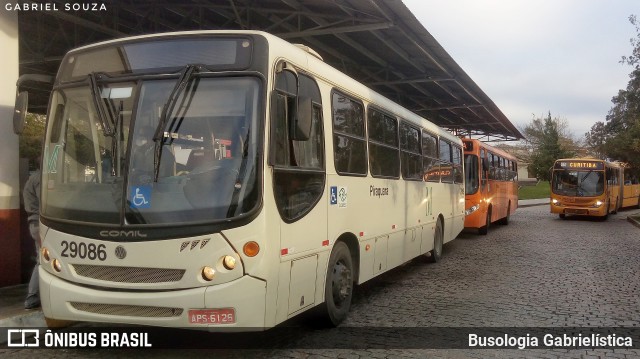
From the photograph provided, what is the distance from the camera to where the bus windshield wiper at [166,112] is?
4.64m

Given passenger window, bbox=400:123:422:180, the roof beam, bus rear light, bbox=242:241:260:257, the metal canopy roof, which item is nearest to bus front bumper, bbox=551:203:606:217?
the metal canopy roof

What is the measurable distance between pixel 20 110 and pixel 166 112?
1.98 meters

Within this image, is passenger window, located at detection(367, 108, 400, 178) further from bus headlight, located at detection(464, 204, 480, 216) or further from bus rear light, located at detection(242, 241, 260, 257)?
bus headlight, located at detection(464, 204, 480, 216)

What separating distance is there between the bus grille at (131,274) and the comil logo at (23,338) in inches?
61.8

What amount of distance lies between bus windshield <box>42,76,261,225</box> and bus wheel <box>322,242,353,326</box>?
1.82 m

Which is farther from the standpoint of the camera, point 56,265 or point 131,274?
point 56,265

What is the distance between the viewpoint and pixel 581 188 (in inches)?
964

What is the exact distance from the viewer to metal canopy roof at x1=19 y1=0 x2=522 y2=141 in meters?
11.5

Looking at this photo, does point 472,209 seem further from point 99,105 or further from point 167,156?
point 99,105

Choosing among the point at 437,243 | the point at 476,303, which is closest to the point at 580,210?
the point at 437,243

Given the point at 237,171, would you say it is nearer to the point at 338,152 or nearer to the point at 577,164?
the point at 338,152
